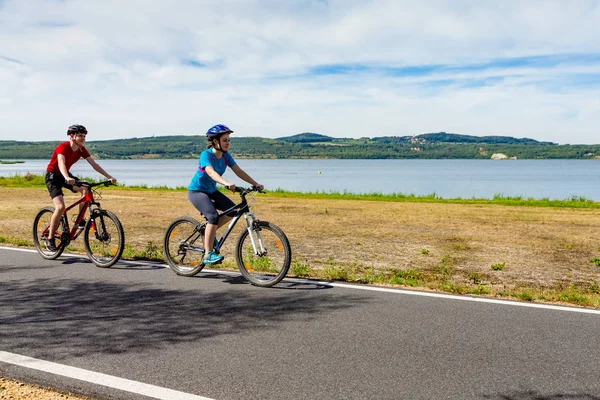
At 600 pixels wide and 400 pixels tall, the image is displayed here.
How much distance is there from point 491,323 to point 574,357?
1022mm

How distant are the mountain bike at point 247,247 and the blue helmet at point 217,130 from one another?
29.3 inches

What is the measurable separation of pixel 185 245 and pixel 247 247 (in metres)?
1.11

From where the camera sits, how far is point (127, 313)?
5789 millimetres

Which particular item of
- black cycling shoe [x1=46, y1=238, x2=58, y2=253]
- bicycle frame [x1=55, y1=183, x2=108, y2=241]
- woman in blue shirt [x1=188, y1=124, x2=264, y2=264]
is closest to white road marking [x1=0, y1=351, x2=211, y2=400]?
woman in blue shirt [x1=188, y1=124, x2=264, y2=264]

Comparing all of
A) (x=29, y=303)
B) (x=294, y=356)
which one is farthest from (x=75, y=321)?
(x=294, y=356)

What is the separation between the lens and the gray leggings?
7457 mm

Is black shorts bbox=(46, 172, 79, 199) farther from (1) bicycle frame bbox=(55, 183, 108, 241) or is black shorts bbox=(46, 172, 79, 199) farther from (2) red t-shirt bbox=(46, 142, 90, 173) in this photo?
(1) bicycle frame bbox=(55, 183, 108, 241)

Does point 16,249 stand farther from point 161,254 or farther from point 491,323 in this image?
point 491,323

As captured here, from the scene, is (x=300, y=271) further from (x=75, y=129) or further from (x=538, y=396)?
(x=538, y=396)

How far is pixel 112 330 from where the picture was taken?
520cm

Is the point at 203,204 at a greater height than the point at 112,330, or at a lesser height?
greater

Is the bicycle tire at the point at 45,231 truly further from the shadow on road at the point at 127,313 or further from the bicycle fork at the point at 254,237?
the bicycle fork at the point at 254,237

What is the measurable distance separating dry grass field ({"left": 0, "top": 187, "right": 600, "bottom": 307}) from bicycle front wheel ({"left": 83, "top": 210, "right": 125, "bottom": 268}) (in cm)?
86

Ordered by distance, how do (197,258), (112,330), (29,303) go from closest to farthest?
(112,330)
(29,303)
(197,258)
